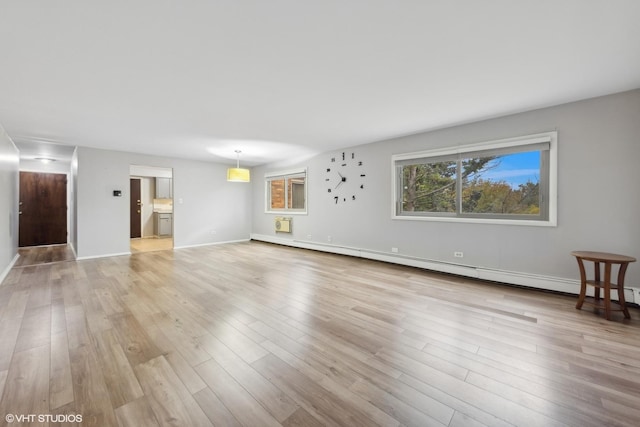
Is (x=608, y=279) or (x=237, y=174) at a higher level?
(x=237, y=174)

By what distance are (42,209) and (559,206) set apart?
37.4 ft

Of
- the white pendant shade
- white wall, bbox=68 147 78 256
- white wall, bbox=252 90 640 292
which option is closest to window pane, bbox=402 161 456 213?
white wall, bbox=252 90 640 292

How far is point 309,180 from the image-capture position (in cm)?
665

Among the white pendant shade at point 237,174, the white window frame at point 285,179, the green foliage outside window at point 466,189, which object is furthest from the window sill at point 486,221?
the white pendant shade at point 237,174

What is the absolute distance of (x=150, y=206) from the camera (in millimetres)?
8977

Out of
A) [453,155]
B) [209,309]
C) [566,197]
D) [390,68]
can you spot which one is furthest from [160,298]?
[566,197]

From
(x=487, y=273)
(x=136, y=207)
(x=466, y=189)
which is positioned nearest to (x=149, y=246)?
(x=136, y=207)

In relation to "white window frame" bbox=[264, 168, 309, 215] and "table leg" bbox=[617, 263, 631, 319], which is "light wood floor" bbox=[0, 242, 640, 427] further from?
"white window frame" bbox=[264, 168, 309, 215]

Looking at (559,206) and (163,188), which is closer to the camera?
(559,206)

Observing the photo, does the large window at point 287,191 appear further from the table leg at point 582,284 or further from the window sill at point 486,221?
the table leg at point 582,284

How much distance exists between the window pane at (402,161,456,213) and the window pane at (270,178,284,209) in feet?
12.8

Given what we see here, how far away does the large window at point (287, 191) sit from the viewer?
23.0 feet

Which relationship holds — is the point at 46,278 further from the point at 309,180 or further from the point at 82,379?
the point at 309,180

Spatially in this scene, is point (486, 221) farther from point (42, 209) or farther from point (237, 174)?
point (42, 209)
